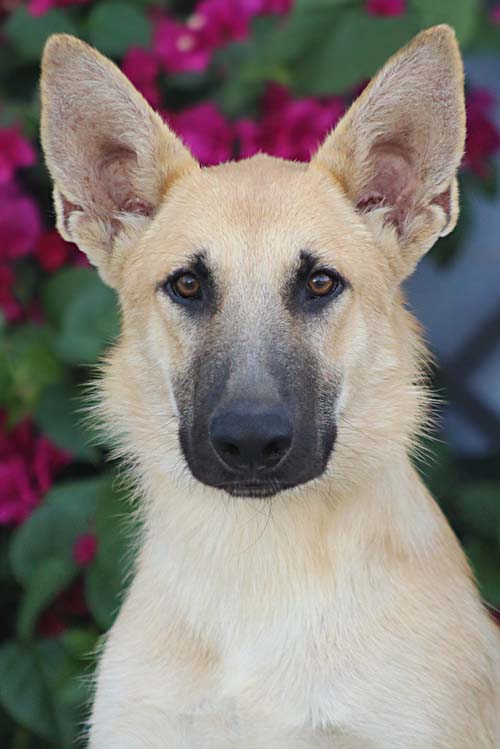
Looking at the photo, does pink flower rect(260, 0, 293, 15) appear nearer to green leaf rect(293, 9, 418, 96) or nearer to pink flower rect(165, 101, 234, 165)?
green leaf rect(293, 9, 418, 96)

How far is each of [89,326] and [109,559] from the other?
889mm

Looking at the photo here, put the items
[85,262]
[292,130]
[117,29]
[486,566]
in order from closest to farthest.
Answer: [486,566] → [292,130] → [85,262] → [117,29]

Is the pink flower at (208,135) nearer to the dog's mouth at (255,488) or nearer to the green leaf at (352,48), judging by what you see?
the green leaf at (352,48)

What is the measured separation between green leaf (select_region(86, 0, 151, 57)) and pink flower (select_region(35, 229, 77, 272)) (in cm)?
85

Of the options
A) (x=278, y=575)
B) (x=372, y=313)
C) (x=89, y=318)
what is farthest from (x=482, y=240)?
(x=278, y=575)

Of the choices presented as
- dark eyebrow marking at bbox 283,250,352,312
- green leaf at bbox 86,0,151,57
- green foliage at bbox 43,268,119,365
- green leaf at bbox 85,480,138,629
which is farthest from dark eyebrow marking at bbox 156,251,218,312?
green leaf at bbox 86,0,151,57

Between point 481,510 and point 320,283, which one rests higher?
point 320,283

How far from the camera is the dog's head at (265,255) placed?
306 cm

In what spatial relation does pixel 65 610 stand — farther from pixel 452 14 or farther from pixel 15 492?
pixel 452 14

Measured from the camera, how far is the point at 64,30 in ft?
16.7

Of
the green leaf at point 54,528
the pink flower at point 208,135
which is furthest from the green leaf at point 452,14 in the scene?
the green leaf at point 54,528

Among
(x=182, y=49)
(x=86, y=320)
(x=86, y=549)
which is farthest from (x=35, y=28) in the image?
(x=86, y=549)

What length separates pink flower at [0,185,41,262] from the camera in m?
4.93

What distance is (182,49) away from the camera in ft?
16.0
